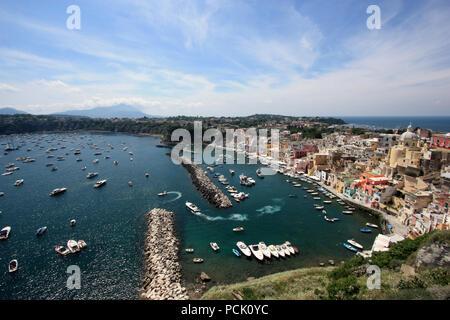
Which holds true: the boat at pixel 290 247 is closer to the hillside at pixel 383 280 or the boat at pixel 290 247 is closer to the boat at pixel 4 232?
the hillside at pixel 383 280

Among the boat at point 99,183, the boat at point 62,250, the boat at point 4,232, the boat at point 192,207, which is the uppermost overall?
the boat at point 99,183

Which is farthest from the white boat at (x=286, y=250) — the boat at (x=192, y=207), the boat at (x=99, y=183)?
the boat at (x=99, y=183)

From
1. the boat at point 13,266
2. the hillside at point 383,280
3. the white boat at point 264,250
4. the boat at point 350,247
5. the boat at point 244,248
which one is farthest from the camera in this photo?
the boat at point 350,247

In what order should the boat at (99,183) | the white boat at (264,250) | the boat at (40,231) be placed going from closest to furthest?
the white boat at (264,250), the boat at (40,231), the boat at (99,183)

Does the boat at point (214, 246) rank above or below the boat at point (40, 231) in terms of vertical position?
below

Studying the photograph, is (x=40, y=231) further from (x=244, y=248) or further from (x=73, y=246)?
(x=244, y=248)

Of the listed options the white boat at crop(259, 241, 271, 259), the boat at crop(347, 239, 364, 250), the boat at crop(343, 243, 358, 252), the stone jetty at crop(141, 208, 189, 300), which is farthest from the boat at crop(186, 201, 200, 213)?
the boat at crop(347, 239, 364, 250)

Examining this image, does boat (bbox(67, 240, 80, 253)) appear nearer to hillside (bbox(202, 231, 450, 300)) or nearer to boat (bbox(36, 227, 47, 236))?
boat (bbox(36, 227, 47, 236))
